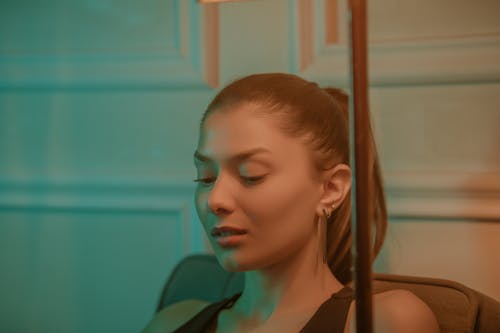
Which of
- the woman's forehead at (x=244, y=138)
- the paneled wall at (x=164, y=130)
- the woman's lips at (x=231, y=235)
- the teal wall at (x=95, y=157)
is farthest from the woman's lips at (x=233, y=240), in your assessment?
the teal wall at (x=95, y=157)

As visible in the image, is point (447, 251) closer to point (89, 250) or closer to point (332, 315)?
point (332, 315)

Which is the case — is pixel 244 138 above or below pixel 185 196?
above

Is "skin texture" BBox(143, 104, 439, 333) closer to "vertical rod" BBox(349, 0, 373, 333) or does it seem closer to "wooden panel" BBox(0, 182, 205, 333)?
"vertical rod" BBox(349, 0, 373, 333)

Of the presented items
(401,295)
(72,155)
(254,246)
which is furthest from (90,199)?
(401,295)

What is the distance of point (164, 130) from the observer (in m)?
1.36

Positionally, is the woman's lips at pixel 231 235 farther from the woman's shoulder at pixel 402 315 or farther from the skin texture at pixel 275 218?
the woman's shoulder at pixel 402 315

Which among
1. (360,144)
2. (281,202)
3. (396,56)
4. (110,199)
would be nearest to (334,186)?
(281,202)

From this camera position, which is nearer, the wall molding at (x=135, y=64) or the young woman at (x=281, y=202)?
the young woman at (x=281, y=202)

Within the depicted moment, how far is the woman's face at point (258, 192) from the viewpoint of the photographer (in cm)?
81

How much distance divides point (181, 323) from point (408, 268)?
1.54ft

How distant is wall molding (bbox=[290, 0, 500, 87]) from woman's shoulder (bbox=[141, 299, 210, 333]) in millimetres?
553

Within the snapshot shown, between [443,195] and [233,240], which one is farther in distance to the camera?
[443,195]

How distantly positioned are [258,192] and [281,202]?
38 millimetres

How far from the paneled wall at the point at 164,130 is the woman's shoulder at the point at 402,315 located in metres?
0.34
